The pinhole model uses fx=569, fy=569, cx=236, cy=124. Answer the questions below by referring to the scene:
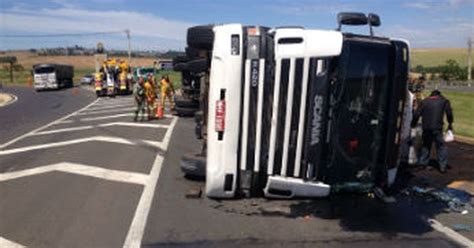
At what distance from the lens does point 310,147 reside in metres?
7.41

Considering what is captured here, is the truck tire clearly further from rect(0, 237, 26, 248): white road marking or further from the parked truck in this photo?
the parked truck

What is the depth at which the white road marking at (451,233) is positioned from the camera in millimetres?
6447

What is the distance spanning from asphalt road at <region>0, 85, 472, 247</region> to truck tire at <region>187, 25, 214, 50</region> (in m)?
2.26

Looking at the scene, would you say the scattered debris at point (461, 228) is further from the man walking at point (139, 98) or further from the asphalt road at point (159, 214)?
the man walking at point (139, 98)

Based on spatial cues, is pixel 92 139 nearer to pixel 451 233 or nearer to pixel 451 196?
pixel 451 196

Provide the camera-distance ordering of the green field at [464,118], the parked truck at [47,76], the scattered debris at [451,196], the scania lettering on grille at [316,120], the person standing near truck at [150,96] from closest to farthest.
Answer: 1. the scania lettering on grille at [316,120]
2. the scattered debris at [451,196]
3. the green field at [464,118]
4. the person standing near truck at [150,96]
5. the parked truck at [47,76]


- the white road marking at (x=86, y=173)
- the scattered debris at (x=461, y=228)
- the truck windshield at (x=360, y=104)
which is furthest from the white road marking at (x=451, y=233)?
the white road marking at (x=86, y=173)

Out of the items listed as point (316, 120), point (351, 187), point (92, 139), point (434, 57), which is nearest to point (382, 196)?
point (351, 187)

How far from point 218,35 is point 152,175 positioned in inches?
127

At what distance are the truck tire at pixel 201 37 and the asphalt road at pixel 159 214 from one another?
2.26 m

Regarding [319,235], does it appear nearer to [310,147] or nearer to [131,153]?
[310,147]

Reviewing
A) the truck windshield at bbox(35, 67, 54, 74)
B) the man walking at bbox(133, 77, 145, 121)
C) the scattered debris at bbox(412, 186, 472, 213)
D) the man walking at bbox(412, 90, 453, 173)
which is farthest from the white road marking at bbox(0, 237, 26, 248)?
the truck windshield at bbox(35, 67, 54, 74)

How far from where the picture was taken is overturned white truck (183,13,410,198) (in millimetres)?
7379

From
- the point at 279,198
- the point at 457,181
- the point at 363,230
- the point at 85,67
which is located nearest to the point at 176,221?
the point at 279,198
